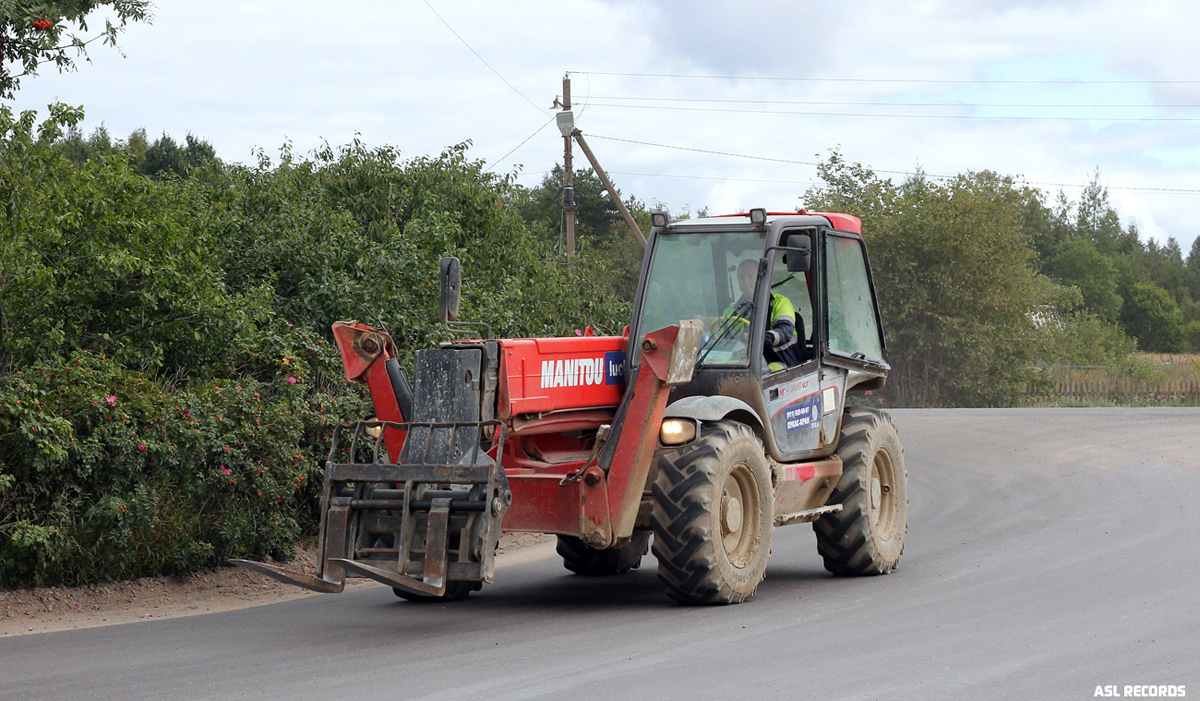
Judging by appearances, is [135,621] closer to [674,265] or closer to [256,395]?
[256,395]

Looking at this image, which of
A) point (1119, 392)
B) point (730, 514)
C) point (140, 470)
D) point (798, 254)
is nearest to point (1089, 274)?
point (1119, 392)

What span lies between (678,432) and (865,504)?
2610mm

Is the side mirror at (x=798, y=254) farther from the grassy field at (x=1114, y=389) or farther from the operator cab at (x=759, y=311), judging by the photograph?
the grassy field at (x=1114, y=389)

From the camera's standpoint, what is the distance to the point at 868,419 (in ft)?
37.1

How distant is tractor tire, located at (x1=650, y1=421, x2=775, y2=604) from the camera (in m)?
8.69

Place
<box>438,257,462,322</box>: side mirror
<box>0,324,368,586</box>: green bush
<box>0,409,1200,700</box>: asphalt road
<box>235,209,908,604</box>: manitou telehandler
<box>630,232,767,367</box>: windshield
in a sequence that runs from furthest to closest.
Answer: <box>630,232,767,367</box>: windshield, <box>0,324,368,586</box>: green bush, <box>438,257,462,322</box>: side mirror, <box>235,209,908,604</box>: manitou telehandler, <box>0,409,1200,700</box>: asphalt road

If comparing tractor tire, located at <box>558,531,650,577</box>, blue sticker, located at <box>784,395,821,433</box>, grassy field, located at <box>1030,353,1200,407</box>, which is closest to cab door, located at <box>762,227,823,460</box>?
blue sticker, located at <box>784,395,821,433</box>

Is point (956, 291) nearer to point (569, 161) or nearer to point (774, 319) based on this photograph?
point (569, 161)

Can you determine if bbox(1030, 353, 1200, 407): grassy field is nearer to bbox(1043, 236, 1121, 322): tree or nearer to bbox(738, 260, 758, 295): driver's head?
bbox(1043, 236, 1121, 322): tree

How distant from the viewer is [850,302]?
1131cm

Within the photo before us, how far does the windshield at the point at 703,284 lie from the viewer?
32.6 ft

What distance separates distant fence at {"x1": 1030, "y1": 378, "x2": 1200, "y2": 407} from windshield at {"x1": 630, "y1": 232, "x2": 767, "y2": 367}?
35.7m

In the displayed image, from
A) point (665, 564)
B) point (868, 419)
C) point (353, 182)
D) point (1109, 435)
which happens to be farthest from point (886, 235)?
point (665, 564)

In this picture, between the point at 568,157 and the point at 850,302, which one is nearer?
the point at 850,302
